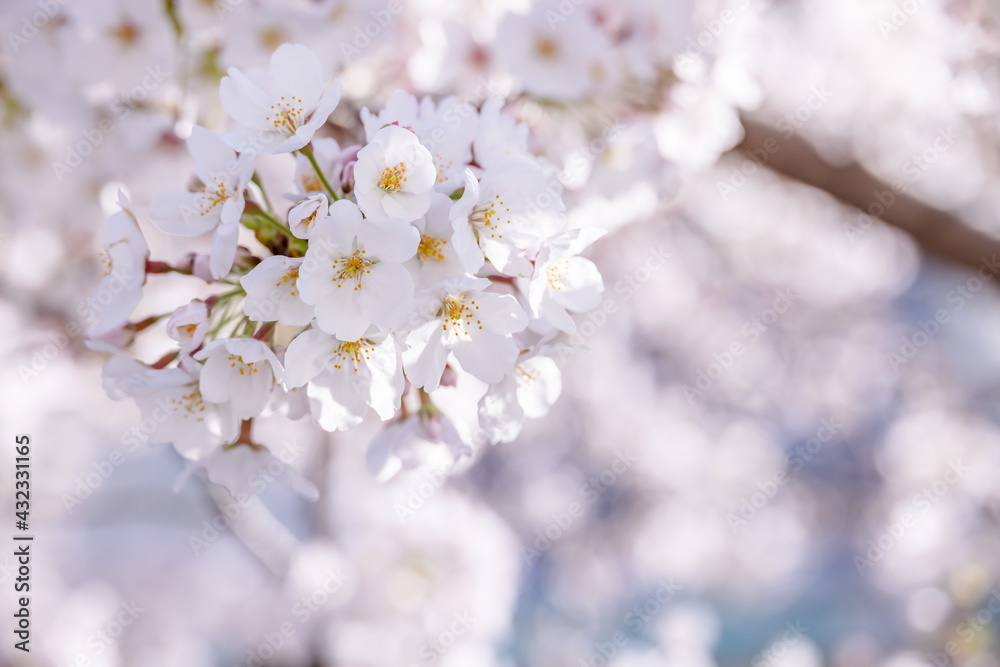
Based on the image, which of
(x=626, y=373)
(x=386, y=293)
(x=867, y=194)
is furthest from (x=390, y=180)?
(x=626, y=373)

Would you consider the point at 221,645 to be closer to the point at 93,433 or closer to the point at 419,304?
the point at 93,433

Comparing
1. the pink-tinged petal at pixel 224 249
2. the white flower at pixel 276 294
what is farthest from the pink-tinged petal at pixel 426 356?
the pink-tinged petal at pixel 224 249

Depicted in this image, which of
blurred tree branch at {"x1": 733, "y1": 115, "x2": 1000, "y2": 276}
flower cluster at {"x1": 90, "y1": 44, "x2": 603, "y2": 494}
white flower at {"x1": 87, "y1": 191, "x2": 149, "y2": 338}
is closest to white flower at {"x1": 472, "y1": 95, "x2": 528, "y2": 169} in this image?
flower cluster at {"x1": 90, "y1": 44, "x2": 603, "y2": 494}

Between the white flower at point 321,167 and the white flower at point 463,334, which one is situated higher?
the white flower at point 321,167

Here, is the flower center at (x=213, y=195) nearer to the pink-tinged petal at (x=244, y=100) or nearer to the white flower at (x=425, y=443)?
the pink-tinged petal at (x=244, y=100)

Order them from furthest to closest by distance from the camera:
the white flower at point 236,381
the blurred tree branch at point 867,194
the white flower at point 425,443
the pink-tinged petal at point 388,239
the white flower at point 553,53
Result: the blurred tree branch at point 867,194, the white flower at point 553,53, the white flower at point 425,443, the white flower at point 236,381, the pink-tinged petal at point 388,239

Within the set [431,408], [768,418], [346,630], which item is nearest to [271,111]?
[431,408]
